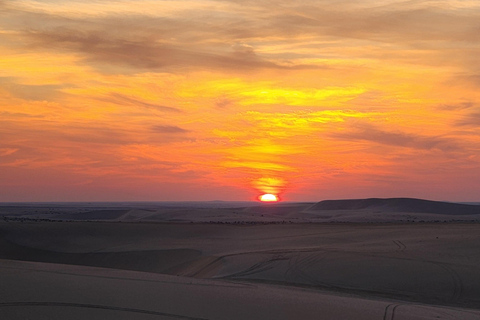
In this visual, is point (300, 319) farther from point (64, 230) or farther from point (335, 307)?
point (64, 230)

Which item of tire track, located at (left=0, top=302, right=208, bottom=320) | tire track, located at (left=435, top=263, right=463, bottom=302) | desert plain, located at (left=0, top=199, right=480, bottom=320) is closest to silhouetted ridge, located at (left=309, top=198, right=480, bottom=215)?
desert plain, located at (left=0, top=199, right=480, bottom=320)

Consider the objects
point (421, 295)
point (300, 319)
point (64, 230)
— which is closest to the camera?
point (300, 319)

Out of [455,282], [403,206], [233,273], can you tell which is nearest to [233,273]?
[233,273]

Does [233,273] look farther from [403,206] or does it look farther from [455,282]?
[403,206]

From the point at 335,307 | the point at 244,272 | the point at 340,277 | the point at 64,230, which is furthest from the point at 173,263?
the point at 335,307

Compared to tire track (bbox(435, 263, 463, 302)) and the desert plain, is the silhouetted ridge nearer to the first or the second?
the desert plain
